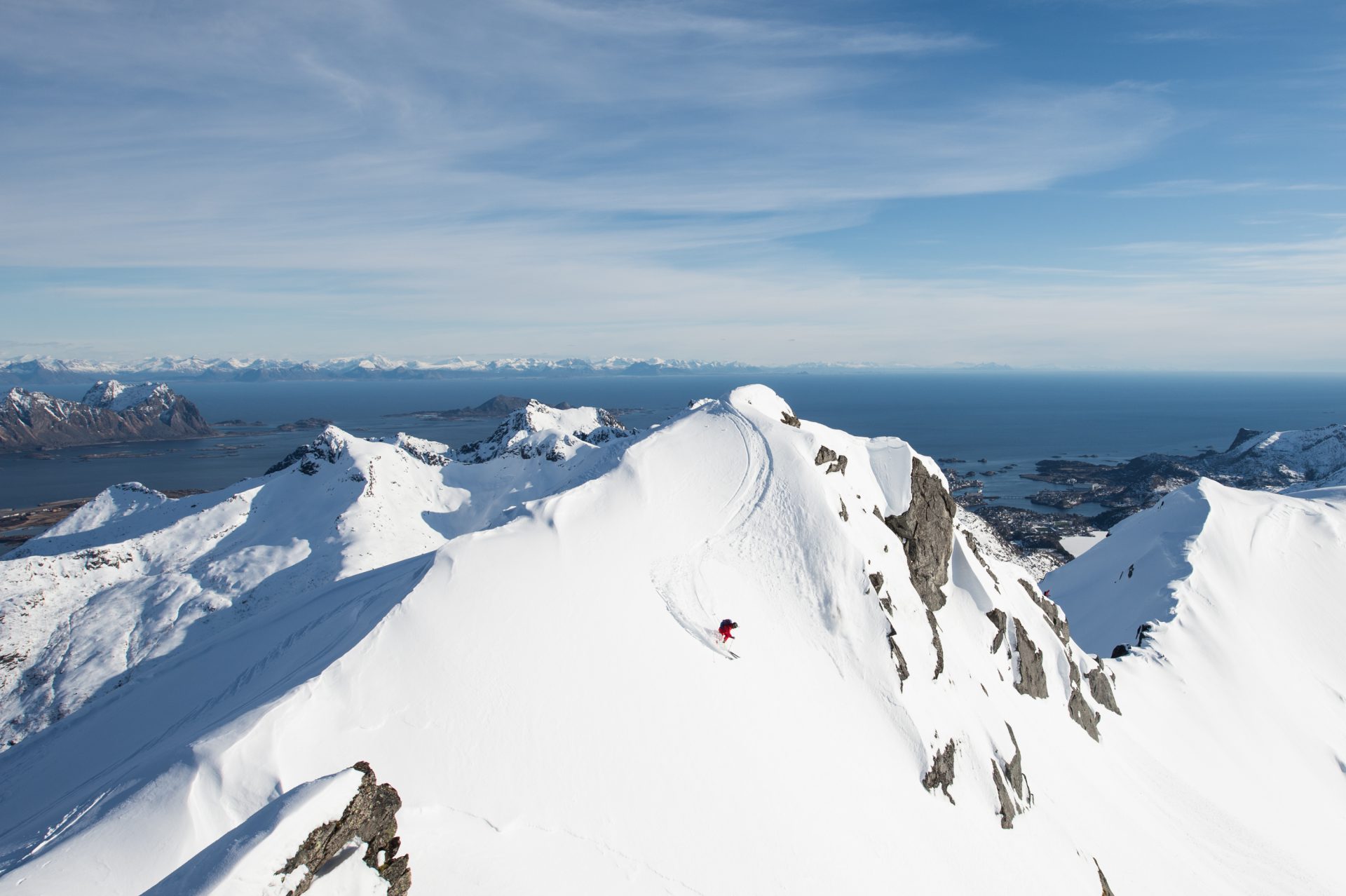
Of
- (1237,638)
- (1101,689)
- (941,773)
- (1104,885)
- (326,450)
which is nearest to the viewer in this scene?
(941,773)

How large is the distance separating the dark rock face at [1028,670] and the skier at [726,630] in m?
18.1

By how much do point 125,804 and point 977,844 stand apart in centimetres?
2177

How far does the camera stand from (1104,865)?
76.6 feet

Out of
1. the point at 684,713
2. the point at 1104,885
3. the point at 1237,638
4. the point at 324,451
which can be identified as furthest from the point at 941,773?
the point at 324,451

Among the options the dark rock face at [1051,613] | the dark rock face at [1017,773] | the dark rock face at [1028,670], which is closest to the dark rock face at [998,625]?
the dark rock face at [1028,670]

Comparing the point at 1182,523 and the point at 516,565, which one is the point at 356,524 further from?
the point at 1182,523

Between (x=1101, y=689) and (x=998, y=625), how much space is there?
1085cm

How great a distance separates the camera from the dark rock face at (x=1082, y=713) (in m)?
31.3

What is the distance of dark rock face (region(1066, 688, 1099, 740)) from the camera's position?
103ft

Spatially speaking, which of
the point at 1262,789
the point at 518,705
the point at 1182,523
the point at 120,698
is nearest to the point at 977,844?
the point at 518,705

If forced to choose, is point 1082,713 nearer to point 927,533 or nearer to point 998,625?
point 998,625

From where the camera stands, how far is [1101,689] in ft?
114

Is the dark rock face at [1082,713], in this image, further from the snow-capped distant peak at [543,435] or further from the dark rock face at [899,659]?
the snow-capped distant peak at [543,435]

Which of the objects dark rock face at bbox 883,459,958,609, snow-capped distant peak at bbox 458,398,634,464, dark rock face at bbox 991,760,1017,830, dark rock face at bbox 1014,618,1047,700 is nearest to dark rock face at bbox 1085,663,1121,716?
dark rock face at bbox 1014,618,1047,700
